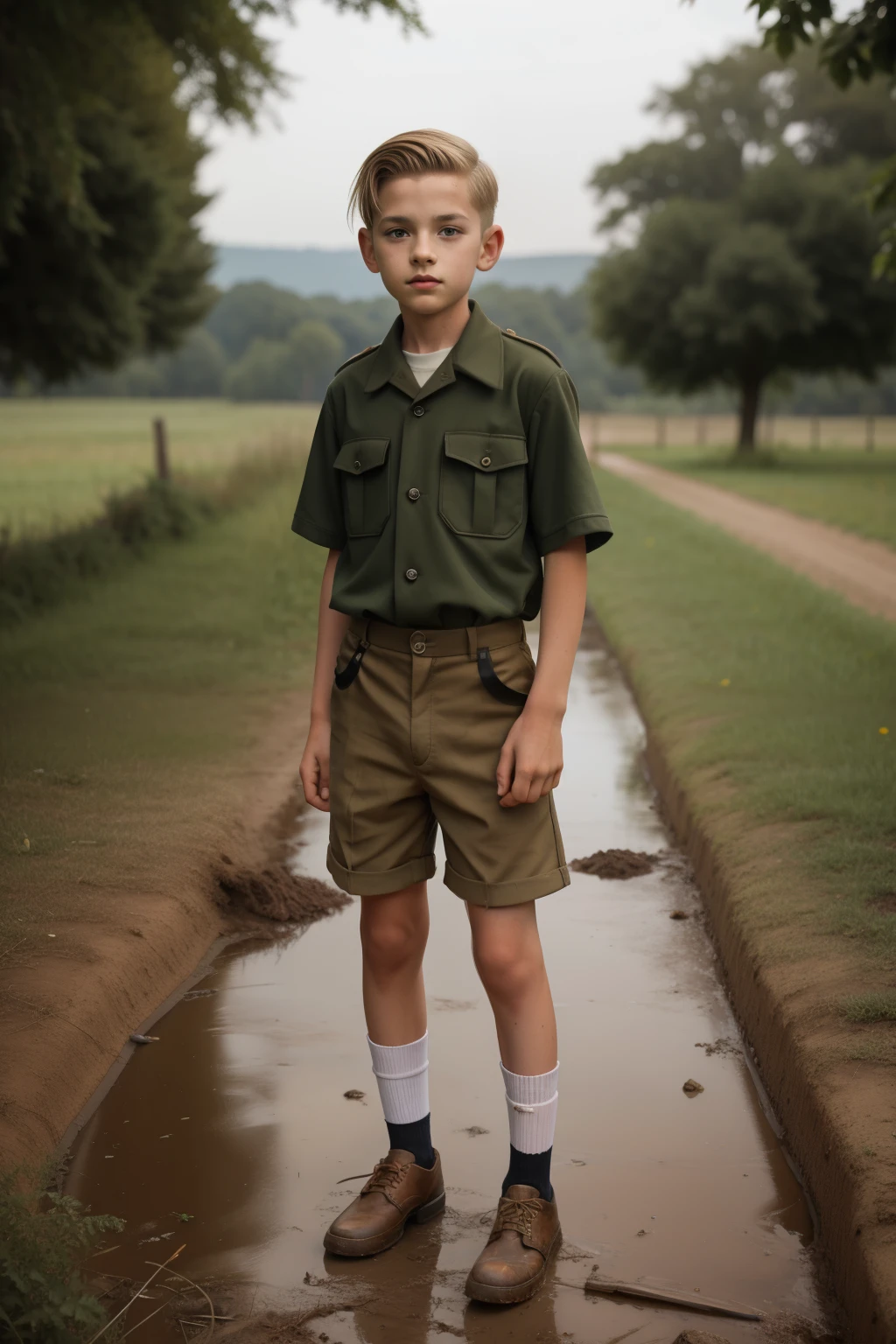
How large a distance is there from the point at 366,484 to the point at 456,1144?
164 cm

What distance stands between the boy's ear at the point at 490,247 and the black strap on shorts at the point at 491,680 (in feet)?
2.55

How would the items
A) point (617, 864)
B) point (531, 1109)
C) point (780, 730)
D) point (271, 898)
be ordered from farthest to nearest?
point (780, 730)
point (617, 864)
point (271, 898)
point (531, 1109)

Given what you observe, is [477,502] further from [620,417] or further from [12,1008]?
[620,417]

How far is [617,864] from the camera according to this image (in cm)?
566

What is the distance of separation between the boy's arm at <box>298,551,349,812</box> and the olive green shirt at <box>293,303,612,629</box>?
0.57ft

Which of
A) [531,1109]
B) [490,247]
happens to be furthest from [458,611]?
[531,1109]

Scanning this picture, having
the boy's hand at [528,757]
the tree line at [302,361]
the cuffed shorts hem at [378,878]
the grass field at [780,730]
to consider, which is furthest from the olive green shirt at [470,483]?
the tree line at [302,361]

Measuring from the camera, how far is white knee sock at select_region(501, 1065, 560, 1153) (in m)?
3.00

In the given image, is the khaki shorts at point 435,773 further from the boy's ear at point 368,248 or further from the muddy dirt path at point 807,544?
the muddy dirt path at point 807,544

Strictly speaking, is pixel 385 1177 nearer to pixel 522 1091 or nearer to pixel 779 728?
pixel 522 1091

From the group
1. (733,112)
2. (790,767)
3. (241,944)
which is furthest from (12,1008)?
(733,112)

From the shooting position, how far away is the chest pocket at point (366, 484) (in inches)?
114

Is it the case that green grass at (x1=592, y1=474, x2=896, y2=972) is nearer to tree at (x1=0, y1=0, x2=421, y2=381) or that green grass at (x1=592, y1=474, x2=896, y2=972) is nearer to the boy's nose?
the boy's nose

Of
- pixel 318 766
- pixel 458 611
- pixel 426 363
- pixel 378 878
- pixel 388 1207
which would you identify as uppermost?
pixel 426 363
